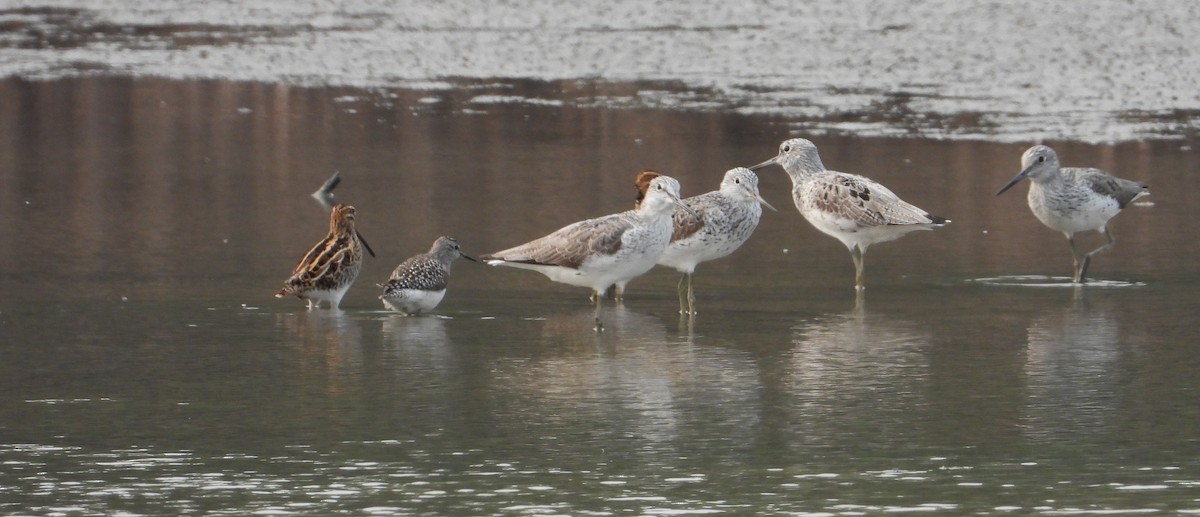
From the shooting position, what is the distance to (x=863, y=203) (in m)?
13.1

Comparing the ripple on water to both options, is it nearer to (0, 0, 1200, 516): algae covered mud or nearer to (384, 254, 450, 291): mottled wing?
(0, 0, 1200, 516): algae covered mud

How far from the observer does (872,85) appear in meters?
22.2

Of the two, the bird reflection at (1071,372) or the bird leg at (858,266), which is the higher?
the bird leg at (858,266)

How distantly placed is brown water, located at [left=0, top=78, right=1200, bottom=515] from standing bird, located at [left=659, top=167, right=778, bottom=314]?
0.29 meters

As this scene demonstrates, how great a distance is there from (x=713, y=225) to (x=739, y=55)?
488 inches

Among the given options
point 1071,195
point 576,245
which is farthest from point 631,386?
point 1071,195

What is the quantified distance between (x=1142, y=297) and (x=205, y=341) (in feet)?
18.3

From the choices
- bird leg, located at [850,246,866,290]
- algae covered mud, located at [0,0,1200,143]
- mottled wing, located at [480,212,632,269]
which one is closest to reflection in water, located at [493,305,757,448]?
mottled wing, located at [480,212,632,269]

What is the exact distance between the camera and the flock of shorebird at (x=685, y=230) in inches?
444

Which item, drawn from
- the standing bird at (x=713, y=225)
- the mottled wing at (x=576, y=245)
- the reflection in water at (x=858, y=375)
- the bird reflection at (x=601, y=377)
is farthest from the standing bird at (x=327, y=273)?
the reflection in water at (x=858, y=375)

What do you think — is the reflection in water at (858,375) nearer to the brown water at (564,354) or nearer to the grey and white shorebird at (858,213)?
the brown water at (564,354)

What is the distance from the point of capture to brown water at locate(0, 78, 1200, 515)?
736cm

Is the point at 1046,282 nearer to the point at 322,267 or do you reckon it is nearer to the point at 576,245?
the point at 576,245

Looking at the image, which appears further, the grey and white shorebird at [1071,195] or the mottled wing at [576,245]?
the grey and white shorebird at [1071,195]
